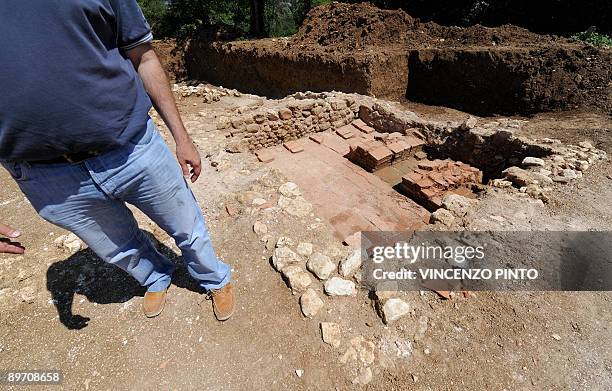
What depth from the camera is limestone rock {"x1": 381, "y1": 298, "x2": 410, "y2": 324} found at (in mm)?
2223

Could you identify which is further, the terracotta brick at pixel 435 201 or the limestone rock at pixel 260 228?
the terracotta brick at pixel 435 201

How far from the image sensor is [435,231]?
2.86 m

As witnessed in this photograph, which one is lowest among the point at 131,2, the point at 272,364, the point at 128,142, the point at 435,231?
the point at 272,364

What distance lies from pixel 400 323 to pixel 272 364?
3.15ft

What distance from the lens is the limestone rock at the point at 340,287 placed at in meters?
2.45

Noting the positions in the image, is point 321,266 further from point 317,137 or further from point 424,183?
point 317,137

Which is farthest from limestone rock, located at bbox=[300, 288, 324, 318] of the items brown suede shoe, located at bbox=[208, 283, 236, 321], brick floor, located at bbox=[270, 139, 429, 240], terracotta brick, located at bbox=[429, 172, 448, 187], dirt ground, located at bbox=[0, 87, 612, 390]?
terracotta brick, located at bbox=[429, 172, 448, 187]

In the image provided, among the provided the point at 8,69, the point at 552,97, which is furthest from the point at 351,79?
the point at 8,69

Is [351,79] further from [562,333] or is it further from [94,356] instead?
[94,356]

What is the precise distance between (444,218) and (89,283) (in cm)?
333

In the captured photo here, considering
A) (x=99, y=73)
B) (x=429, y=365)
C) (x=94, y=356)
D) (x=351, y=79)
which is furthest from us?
(x=351, y=79)

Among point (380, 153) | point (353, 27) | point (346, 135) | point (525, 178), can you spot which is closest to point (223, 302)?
point (380, 153)

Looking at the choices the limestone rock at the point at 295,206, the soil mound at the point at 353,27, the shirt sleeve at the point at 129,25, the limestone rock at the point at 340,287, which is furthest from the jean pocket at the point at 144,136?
the soil mound at the point at 353,27

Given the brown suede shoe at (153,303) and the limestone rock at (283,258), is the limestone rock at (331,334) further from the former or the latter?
the brown suede shoe at (153,303)
